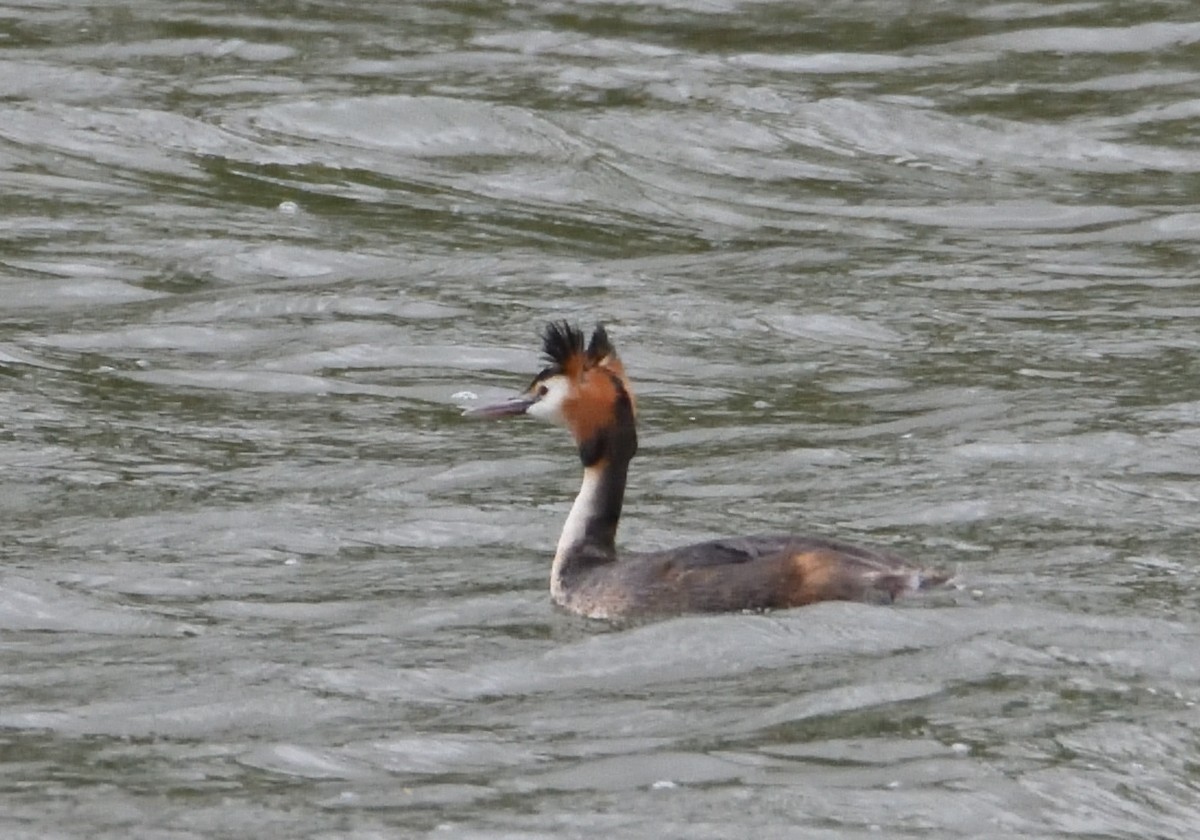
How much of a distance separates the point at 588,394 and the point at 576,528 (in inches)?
17.8

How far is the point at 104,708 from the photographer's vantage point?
27.7ft

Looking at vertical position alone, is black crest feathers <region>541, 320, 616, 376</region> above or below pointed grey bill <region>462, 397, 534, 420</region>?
above

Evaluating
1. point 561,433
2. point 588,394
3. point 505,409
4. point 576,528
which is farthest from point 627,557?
point 561,433

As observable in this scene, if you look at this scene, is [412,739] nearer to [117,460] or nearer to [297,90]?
[117,460]

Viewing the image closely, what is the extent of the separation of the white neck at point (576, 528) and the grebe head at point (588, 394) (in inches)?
3.0

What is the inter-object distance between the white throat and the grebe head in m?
0.08

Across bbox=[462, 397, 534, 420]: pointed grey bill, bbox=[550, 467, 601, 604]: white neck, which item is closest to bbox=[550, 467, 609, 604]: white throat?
bbox=[550, 467, 601, 604]: white neck

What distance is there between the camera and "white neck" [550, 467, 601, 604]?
31.5 feet

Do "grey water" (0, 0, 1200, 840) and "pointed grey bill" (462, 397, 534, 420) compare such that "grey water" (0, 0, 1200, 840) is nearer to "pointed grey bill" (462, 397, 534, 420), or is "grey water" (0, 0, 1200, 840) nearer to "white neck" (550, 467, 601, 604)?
"white neck" (550, 467, 601, 604)

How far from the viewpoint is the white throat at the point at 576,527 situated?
9.59 meters

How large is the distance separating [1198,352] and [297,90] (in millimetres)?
7619

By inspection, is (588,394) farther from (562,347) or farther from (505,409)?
(505,409)

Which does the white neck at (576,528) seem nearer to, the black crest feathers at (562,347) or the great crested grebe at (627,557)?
the great crested grebe at (627,557)

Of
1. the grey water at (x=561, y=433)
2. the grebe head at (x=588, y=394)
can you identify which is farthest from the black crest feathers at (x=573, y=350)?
the grey water at (x=561, y=433)
